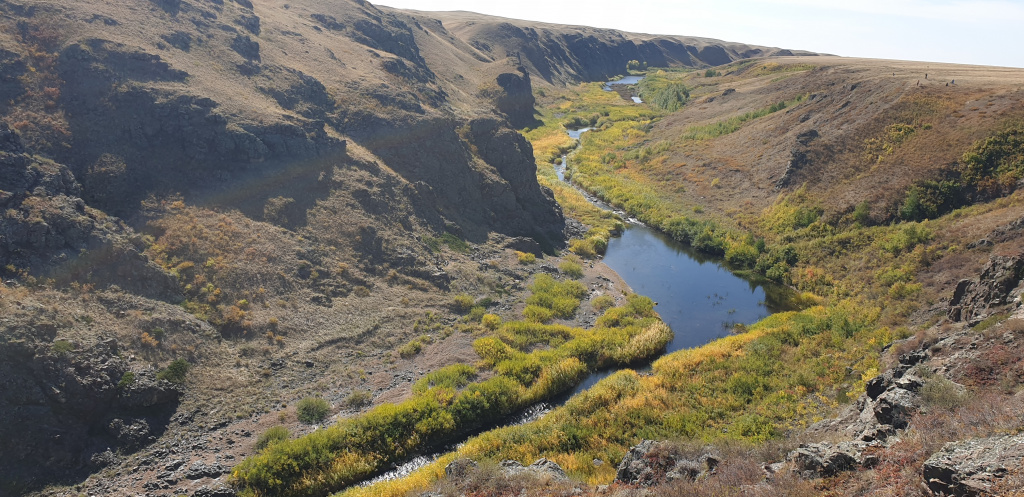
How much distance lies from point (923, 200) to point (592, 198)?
37.1 metres

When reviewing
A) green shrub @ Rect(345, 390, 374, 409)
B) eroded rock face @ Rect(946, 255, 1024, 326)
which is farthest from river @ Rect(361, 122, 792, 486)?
eroded rock face @ Rect(946, 255, 1024, 326)

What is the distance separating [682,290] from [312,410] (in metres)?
33.9

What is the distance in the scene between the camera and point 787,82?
10119cm

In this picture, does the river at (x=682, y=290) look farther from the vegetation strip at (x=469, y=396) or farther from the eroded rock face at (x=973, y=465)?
the eroded rock face at (x=973, y=465)

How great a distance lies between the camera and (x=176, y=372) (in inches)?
1188

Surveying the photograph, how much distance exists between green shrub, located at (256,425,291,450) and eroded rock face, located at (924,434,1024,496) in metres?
26.9

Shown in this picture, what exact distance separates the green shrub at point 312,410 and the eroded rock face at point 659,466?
1710 cm

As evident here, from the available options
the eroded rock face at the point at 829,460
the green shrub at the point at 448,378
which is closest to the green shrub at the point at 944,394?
the eroded rock face at the point at 829,460

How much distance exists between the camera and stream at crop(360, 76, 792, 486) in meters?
40.4

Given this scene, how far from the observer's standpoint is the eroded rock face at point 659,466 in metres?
19.5

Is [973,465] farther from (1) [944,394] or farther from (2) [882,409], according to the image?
(1) [944,394]

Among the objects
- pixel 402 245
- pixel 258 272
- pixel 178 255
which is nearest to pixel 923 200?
pixel 402 245

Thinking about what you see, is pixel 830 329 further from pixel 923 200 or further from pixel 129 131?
pixel 129 131

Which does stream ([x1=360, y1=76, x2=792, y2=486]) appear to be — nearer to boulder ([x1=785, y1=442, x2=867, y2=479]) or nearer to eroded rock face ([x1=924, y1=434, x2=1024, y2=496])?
boulder ([x1=785, y1=442, x2=867, y2=479])
